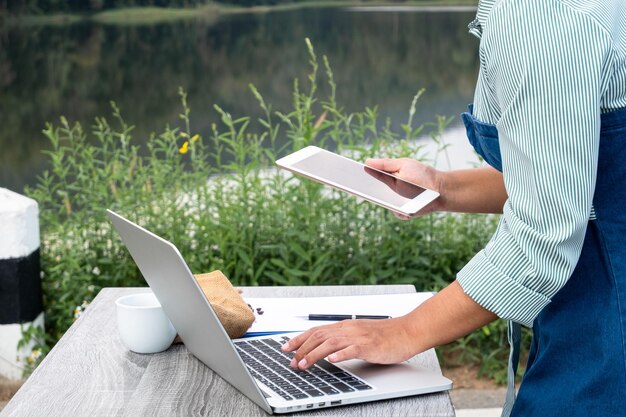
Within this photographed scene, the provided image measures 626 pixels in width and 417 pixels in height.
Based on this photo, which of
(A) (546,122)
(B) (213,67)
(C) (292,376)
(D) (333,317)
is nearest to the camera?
(A) (546,122)

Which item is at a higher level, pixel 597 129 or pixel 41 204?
pixel 597 129

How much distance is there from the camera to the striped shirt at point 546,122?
112 cm

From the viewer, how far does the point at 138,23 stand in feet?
19.1

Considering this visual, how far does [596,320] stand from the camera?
1256 mm

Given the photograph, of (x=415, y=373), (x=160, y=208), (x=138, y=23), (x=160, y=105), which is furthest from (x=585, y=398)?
(x=138, y=23)

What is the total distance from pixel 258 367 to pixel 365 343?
185 mm

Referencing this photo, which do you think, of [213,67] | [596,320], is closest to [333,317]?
[596,320]

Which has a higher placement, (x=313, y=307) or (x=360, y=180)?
(x=360, y=180)

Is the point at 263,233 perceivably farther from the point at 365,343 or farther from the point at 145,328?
the point at 365,343

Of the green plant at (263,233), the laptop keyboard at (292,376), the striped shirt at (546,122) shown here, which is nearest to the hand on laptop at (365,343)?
the laptop keyboard at (292,376)

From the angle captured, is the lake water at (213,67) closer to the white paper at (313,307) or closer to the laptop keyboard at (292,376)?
the white paper at (313,307)

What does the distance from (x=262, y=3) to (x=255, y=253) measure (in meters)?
3.15

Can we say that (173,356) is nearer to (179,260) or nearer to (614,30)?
(179,260)

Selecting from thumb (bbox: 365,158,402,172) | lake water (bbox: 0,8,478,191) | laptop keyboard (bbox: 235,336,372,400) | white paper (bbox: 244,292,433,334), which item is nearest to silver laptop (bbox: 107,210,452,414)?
laptop keyboard (bbox: 235,336,372,400)
